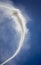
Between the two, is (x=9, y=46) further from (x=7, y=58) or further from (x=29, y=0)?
(x=29, y=0)

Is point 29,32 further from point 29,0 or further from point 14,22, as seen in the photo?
point 29,0

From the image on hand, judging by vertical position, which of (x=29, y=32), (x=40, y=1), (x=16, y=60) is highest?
(x=40, y=1)

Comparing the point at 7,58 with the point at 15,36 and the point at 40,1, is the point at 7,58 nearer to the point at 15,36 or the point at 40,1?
the point at 15,36

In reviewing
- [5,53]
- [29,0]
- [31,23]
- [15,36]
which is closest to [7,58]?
[5,53]

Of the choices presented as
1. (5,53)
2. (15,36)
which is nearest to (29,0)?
(15,36)

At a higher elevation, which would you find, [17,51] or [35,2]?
[35,2]

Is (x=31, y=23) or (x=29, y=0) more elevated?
(x=29, y=0)

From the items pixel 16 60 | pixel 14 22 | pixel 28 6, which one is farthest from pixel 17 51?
pixel 28 6
